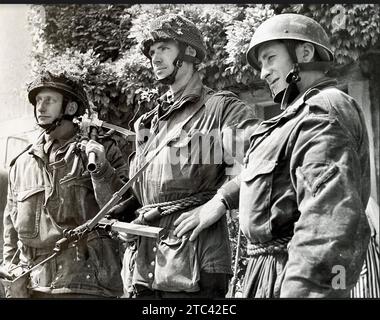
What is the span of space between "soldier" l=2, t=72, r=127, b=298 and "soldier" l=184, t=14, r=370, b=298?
882 millimetres

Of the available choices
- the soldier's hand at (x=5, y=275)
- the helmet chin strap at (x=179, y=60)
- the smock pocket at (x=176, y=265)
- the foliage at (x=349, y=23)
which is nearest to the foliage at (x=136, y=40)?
the foliage at (x=349, y=23)

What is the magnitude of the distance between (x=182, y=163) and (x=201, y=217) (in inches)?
14.5

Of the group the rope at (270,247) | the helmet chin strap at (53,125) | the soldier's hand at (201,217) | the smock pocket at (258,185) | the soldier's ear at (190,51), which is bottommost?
the rope at (270,247)

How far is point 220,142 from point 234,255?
2.29 feet

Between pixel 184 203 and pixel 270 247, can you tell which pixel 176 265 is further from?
pixel 270 247

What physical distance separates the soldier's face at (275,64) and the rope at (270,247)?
37.6 inches

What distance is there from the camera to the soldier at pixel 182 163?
6.51m

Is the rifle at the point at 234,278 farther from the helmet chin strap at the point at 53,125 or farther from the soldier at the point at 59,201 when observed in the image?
the helmet chin strap at the point at 53,125

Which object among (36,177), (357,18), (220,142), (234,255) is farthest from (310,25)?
(36,177)

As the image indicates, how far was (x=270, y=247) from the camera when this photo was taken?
6.16 meters

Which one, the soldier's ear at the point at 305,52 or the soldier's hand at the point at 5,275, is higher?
the soldier's ear at the point at 305,52

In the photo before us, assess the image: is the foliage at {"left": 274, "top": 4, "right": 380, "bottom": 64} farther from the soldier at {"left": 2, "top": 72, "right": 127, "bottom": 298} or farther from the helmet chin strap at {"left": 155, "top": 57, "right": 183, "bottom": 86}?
the soldier at {"left": 2, "top": 72, "right": 127, "bottom": 298}

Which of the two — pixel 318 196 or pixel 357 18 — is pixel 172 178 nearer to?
pixel 318 196

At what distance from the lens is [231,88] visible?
6.80 metres
